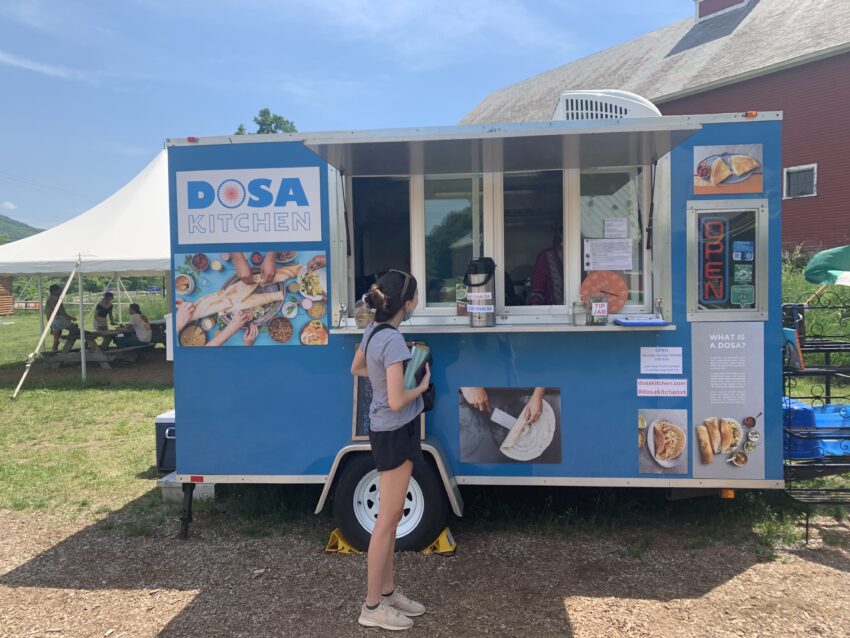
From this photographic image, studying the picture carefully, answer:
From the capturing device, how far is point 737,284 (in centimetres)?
387

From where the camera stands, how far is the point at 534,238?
14.6ft

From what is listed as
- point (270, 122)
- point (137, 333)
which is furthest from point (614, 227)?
point (270, 122)

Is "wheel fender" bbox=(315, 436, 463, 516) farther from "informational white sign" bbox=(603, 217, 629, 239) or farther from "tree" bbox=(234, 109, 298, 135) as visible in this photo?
"tree" bbox=(234, 109, 298, 135)

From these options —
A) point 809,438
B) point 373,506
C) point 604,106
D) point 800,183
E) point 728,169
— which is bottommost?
point 373,506

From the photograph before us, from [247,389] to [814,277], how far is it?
421 cm

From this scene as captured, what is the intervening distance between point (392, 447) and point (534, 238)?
199cm

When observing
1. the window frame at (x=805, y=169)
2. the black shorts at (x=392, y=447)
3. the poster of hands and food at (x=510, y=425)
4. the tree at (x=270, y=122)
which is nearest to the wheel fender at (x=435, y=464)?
the poster of hands and food at (x=510, y=425)

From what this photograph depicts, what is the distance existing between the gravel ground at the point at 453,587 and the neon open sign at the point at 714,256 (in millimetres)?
1642

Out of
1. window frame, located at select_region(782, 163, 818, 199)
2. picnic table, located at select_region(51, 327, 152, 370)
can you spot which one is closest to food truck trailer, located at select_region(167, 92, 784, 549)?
picnic table, located at select_region(51, 327, 152, 370)

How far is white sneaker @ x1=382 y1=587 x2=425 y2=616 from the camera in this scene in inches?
130

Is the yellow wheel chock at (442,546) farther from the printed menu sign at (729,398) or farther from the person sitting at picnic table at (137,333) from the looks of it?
the person sitting at picnic table at (137,333)

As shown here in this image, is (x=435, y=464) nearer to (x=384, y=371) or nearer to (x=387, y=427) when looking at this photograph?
(x=387, y=427)

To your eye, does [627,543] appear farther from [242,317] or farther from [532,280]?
[242,317]

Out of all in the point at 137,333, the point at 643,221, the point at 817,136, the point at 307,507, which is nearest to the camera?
the point at 643,221
